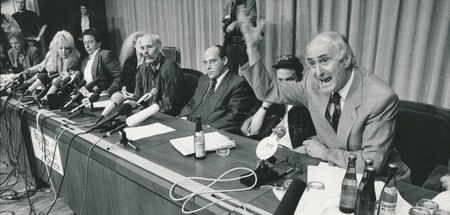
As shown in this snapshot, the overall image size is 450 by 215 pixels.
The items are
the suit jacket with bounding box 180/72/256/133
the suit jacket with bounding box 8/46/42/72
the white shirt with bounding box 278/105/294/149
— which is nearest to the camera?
the white shirt with bounding box 278/105/294/149

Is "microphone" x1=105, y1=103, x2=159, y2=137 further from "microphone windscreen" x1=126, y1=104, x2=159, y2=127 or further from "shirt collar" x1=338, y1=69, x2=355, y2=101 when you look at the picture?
"shirt collar" x1=338, y1=69, x2=355, y2=101

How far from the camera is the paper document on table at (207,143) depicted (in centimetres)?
155

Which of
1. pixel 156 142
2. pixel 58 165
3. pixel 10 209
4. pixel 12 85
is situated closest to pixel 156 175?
pixel 156 142

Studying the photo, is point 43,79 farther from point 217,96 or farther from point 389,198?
point 389,198

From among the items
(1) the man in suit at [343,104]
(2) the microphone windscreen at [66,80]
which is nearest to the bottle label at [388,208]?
(1) the man in suit at [343,104]

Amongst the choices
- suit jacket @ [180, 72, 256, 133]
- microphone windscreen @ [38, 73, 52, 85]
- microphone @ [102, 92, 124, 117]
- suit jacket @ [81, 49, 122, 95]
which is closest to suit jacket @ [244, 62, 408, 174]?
suit jacket @ [180, 72, 256, 133]

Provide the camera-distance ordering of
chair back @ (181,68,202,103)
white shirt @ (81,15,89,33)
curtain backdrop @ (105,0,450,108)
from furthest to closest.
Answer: white shirt @ (81,15,89,33) → chair back @ (181,68,202,103) → curtain backdrop @ (105,0,450,108)

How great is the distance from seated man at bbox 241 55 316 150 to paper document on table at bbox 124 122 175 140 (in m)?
0.66

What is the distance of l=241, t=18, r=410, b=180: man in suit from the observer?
140 centimetres

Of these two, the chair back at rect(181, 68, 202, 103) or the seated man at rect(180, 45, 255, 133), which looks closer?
the seated man at rect(180, 45, 255, 133)

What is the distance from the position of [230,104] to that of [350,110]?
113 centimetres

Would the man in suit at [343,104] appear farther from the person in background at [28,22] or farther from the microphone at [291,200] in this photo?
the person in background at [28,22]

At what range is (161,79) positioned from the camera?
303 centimetres

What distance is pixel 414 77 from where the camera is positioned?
2.73m
